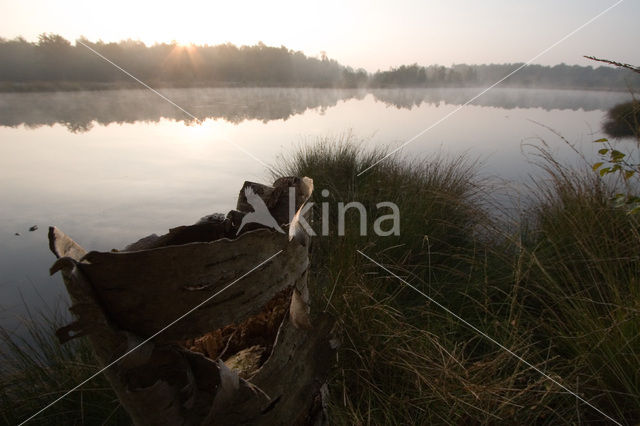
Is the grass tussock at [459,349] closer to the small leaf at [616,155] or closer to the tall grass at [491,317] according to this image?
the tall grass at [491,317]

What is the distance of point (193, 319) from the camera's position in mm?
746

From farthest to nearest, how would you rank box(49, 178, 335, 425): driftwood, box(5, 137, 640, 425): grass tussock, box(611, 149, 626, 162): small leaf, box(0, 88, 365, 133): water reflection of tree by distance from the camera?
1. box(0, 88, 365, 133): water reflection of tree
2. box(611, 149, 626, 162): small leaf
3. box(5, 137, 640, 425): grass tussock
4. box(49, 178, 335, 425): driftwood

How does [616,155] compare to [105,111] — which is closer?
[616,155]

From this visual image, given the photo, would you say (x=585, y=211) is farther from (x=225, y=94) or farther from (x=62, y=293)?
(x=225, y=94)

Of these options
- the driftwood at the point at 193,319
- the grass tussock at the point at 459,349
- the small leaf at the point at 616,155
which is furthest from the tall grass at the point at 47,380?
the small leaf at the point at 616,155

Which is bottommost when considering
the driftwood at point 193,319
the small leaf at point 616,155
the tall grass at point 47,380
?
A: the tall grass at point 47,380

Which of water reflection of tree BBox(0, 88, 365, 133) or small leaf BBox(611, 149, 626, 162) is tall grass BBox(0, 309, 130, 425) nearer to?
small leaf BBox(611, 149, 626, 162)

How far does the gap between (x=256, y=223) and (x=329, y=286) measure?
1051 mm

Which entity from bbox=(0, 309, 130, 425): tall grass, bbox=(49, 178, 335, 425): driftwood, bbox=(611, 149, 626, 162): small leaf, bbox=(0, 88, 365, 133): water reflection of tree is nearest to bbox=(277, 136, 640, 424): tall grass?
bbox=(611, 149, 626, 162): small leaf

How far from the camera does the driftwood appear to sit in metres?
0.67

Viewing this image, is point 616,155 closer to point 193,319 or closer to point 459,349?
point 459,349

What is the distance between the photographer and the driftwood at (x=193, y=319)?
2.19ft

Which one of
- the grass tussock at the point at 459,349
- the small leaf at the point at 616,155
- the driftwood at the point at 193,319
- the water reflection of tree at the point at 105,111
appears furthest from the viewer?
the water reflection of tree at the point at 105,111

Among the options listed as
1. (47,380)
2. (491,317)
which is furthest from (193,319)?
(491,317)
